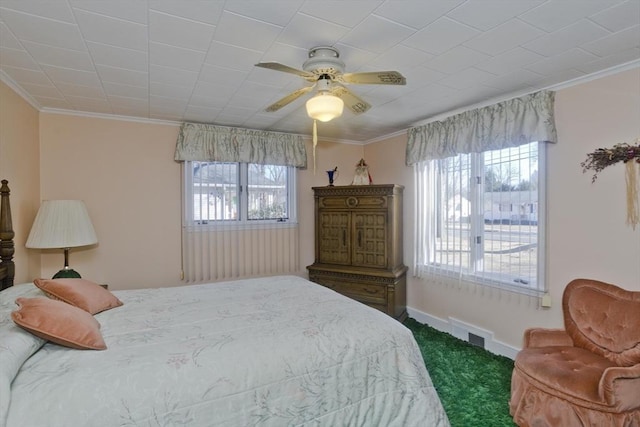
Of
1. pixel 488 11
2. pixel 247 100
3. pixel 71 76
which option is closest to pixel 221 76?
pixel 247 100

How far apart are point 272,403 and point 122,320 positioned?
1.06 meters

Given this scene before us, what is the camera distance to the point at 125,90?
8.94ft

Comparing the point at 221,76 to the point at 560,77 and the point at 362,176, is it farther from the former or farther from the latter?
the point at 560,77

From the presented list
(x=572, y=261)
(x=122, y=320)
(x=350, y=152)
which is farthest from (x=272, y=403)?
(x=350, y=152)

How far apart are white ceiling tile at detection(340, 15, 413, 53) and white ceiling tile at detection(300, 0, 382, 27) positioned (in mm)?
60

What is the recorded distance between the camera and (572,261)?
2639 millimetres

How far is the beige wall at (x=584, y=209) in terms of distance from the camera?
2348 mm

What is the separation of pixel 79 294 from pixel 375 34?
2.27m

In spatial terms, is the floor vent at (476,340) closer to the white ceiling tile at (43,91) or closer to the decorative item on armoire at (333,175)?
the decorative item on armoire at (333,175)

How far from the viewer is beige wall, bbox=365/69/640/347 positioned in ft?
7.70

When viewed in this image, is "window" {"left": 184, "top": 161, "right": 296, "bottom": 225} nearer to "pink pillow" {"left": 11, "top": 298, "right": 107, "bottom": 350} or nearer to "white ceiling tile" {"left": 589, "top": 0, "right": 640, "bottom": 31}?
"pink pillow" {"left": 11, "top": 298, "right": 107, "bottom": 350}

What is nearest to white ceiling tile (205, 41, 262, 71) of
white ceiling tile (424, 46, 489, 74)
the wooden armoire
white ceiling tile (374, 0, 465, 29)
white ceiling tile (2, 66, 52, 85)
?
white ceiling tile (374, 0, 465, 29)

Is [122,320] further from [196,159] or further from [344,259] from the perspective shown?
[344,259]

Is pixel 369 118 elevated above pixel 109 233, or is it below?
above
